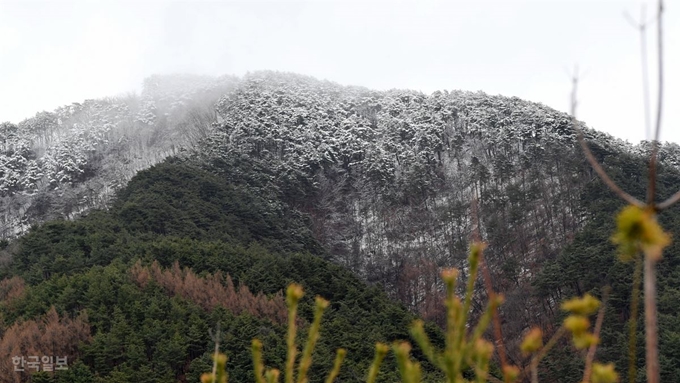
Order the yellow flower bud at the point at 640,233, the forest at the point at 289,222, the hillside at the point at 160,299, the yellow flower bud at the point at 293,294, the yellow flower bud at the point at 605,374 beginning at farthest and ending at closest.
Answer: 1. the forest at the point at 289,222
2. the hillside at the point at 160,299
3. the yellow flower bud at the point at 293,294
4. the yellow flower bud at the point at 605,374
5. the yellow flower bud at the point at 640,233

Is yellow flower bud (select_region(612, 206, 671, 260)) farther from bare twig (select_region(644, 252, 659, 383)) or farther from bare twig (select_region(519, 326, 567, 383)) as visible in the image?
bare twig (select_region(519, 326, 567, 383))

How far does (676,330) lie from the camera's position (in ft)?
45.5

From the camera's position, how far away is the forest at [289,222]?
43.0 ft

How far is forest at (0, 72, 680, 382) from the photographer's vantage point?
13117 mm

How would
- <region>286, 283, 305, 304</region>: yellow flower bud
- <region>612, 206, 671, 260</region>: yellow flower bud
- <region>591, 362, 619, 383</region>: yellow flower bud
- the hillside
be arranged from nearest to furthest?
<region>612, 206, 671, 260</region>: yellow flower bud → <region>591, 362, 619, 383</region>: yellow flower bud → <region>286, 283, 305, 304</region>: yellow flower bud → the hillside

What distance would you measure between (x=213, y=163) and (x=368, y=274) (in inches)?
334

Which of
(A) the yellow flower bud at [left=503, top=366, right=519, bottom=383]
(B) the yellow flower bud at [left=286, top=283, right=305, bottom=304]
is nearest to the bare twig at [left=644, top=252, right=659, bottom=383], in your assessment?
(A) the yellow flower bud at [left=503, top=366, right=519, bottom=383]

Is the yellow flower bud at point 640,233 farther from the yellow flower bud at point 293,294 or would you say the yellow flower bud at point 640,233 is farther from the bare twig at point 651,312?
the yellow flower bud at point 293,294

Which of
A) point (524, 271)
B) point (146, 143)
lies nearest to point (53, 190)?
point (146, 143)

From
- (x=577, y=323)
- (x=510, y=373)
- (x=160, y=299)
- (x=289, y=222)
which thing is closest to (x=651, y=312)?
(x=577, y=323)

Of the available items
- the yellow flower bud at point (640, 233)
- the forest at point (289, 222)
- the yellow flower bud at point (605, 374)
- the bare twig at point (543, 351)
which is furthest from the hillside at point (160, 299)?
the yellow flower bud at point (640, 233)

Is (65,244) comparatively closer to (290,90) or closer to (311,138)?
(311,138)

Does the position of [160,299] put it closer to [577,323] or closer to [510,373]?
[510,373]

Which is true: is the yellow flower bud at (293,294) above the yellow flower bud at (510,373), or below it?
above
